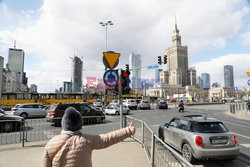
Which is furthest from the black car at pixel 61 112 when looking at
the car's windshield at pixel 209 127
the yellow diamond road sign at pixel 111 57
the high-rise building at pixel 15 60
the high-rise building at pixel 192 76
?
the high-rise building at pixel 15 60

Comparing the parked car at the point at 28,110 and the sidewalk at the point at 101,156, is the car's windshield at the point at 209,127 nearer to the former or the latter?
the sidewalk at the point at 101,156

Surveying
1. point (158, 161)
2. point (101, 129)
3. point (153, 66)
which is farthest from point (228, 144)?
point (153, 66)

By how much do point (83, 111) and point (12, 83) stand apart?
402ft

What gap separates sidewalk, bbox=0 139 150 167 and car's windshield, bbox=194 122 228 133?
196cm

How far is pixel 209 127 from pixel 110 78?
3.96m

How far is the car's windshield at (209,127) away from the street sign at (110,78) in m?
3.41

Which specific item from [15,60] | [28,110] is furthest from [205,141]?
[15,60]

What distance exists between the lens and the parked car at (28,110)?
16219 mm

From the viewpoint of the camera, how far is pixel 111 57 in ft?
22.4

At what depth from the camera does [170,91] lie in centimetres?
15275

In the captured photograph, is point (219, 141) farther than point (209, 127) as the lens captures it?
No

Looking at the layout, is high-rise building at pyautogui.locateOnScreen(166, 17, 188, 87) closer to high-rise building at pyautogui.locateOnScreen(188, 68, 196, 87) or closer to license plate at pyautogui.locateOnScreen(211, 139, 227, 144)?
high-rise building at pyautogui.locateOnScreen(188, 68, 196, 87)

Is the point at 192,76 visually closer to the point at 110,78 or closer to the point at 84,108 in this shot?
the point at 84,108

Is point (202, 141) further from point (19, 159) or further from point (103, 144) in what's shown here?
point (19, 159)
